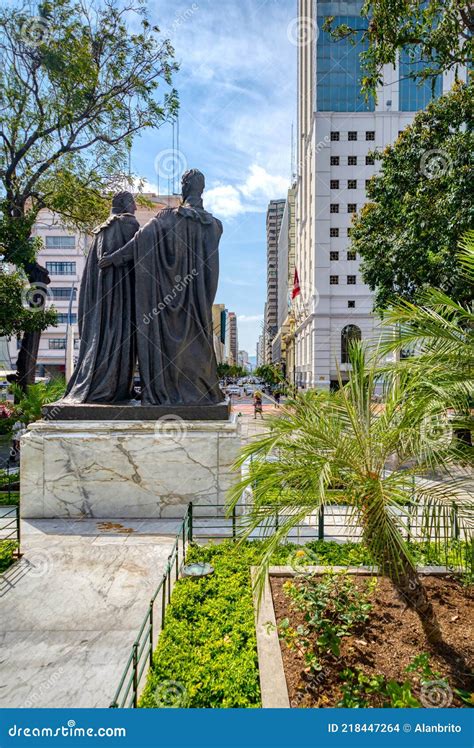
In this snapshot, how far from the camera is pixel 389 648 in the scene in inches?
151

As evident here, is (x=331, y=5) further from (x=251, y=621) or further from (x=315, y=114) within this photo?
(x=251, y=621)

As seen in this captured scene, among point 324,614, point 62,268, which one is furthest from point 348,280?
point 324,614

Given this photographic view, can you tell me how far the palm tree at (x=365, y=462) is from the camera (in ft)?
11.0

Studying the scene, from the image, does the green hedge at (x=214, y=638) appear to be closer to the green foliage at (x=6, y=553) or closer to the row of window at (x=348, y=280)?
the green foliage at (x=6, y=553)

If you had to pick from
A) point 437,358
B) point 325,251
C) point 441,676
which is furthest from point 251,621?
point 325,251

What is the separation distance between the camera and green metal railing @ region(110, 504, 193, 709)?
119 inches

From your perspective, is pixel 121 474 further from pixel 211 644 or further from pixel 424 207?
pixel 424 207

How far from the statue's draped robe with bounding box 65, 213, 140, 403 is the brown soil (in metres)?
4.96

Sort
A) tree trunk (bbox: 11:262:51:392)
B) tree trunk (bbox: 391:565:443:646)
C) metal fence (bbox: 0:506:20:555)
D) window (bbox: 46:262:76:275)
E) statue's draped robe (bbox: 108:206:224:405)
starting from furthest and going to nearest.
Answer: window (bbox: 46:262:76:275), tree trunk (bbox: 11:262:51:392), statue's draped robe (bbox: 108:206:224:405), metal fence (bbox: 0:506:20:555), tree trunk (bbox: 391:565:443:646)
